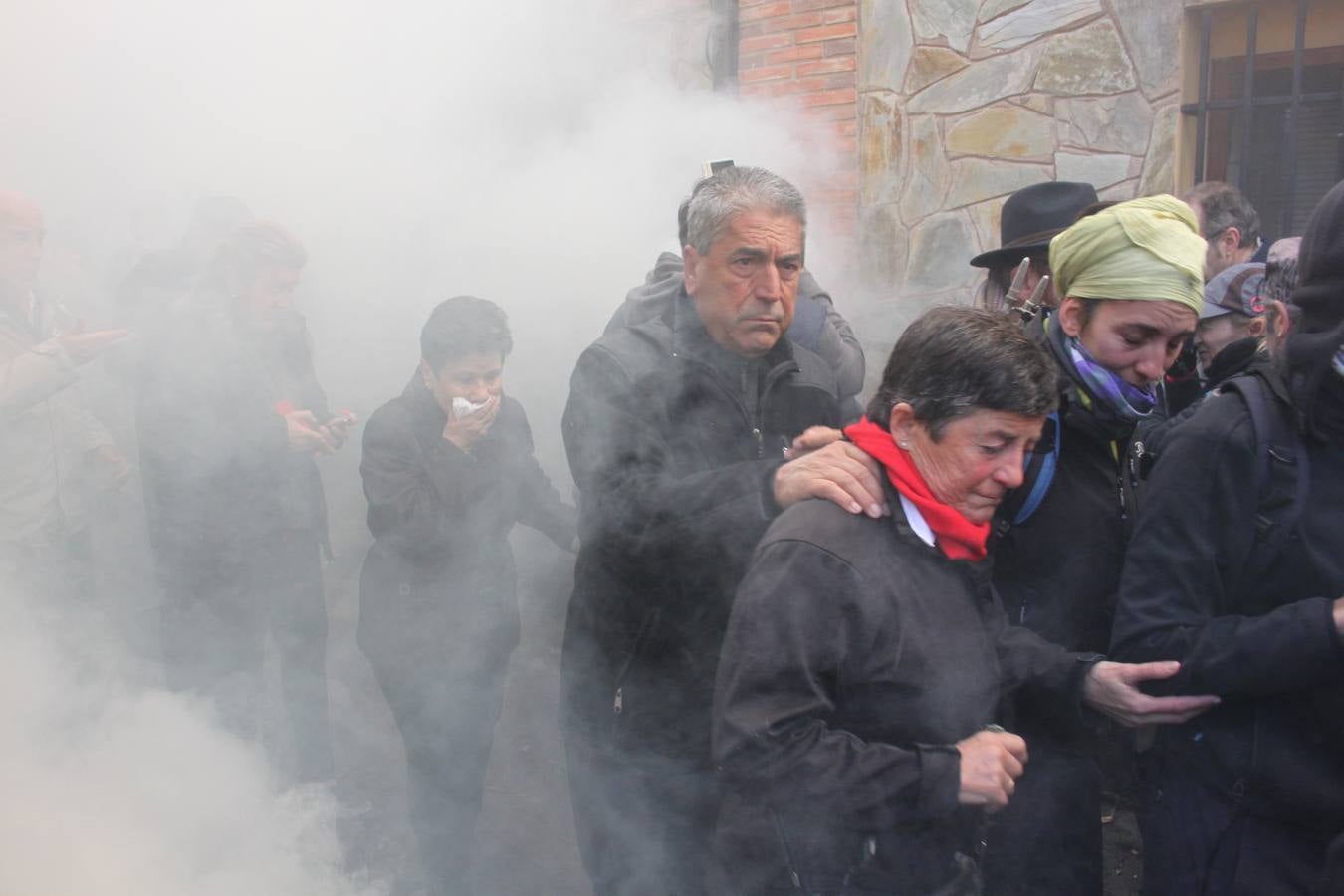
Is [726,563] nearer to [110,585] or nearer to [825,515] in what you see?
[825,515]

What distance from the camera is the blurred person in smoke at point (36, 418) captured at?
215 centimetres

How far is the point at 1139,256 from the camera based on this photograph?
203 centimetres

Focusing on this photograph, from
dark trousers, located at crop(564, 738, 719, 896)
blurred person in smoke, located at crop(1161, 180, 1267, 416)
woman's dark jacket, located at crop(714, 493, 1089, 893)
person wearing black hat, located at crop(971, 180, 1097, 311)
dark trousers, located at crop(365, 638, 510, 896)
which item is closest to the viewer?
woman's dark jacket, located at crop(714, 493, 1089, 893)

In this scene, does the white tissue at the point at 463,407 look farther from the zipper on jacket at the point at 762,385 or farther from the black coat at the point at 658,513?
the zipper on jacket at the point at 762,385

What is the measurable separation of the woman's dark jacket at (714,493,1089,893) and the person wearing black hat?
1.35m

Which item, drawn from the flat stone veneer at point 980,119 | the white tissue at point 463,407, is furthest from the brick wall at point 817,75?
the white tissue at point 463,407

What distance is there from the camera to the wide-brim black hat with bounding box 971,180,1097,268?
9.60 feet

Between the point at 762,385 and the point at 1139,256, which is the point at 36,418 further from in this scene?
the point at 1139,256

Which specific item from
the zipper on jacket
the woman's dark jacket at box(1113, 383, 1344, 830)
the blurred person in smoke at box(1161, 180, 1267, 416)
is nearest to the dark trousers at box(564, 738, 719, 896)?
the zipper on jacket

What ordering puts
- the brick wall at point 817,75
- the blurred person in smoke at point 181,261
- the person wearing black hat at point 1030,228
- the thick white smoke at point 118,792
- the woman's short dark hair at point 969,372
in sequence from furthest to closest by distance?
the brick wall at point 817,75 → the person wearing black hat at point 1030,228 → the blurred person in smoke at point 181,261 → the thick white smoke at point 118,792 → the woman's short dark hair at point 969,372

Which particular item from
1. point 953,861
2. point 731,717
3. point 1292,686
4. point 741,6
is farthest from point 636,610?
point 741,6

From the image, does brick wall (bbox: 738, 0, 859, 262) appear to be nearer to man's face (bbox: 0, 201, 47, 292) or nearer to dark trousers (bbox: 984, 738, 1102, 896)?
dark trousers (bbox: 984, 738, 1102, 896)

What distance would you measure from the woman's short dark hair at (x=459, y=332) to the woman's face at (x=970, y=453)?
145 centimetres

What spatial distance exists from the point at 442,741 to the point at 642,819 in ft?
3.10
